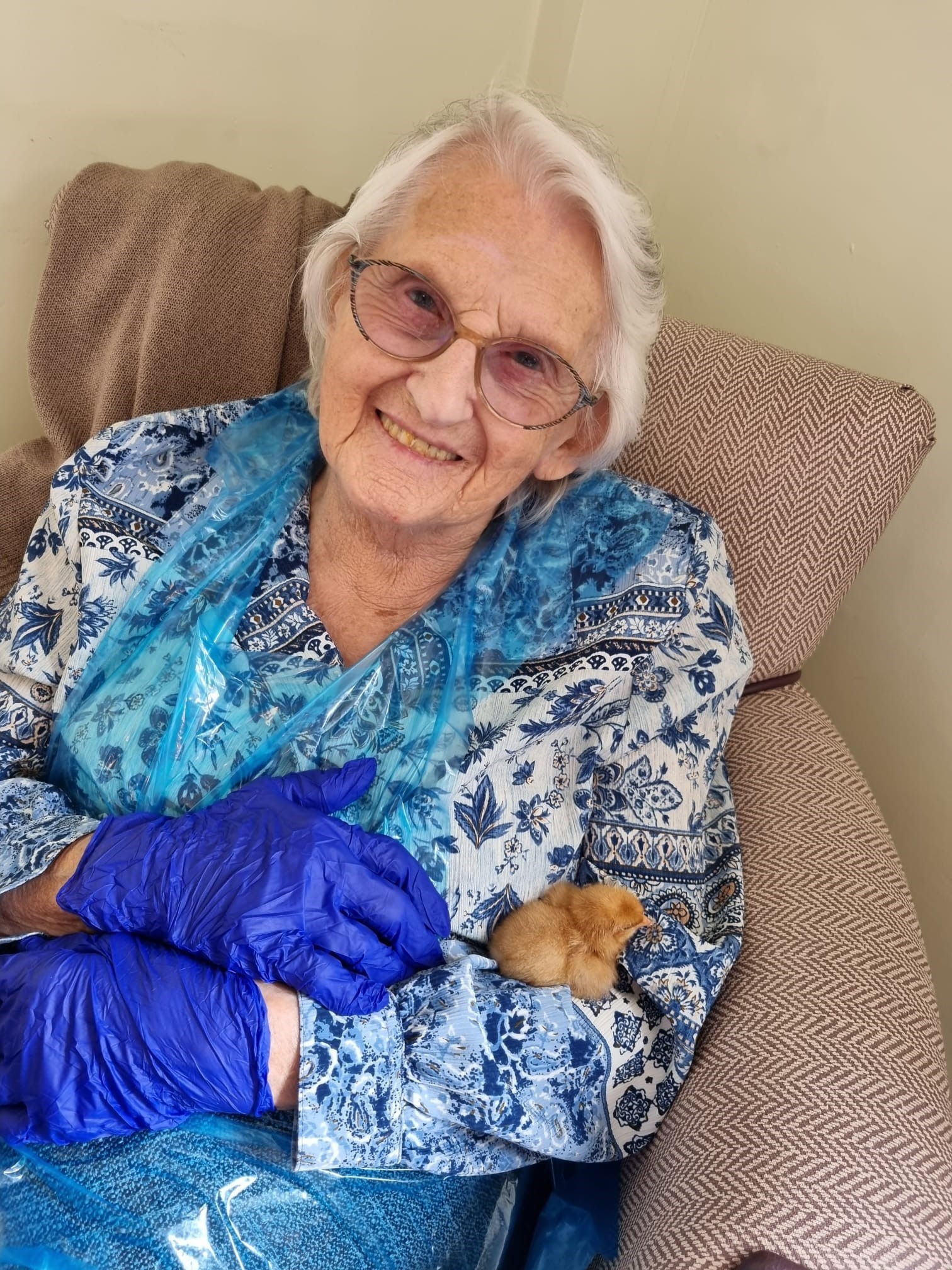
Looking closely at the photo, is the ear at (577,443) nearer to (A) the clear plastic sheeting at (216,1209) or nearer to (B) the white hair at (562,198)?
(B) the white hair at (562,198)

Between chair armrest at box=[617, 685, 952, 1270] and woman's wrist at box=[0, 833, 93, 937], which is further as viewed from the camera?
woman's wrist at box=[0, 833, 93, 937]

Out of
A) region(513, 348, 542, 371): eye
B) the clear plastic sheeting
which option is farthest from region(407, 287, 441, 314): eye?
the clear plastic sheeting

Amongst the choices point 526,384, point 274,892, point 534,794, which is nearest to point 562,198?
point 526,384

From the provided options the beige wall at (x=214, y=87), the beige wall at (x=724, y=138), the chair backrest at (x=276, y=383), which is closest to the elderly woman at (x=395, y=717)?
the chair backrest at (x=276, y=383)

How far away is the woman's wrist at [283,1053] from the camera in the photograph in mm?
1025

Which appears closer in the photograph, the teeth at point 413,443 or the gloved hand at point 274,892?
the gloved hand at point 274,892

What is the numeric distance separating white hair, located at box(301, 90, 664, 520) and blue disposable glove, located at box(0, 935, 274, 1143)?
0.81m

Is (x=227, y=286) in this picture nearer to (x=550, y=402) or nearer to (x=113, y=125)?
(x=113, y=125)

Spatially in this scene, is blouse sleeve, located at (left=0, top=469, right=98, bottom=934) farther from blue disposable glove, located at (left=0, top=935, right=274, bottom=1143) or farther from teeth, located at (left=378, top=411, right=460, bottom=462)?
teeth, located at (left=378, top=411, right=460, bottom=462)

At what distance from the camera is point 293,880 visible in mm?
1063

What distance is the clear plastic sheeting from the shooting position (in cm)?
90

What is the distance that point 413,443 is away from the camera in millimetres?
1221

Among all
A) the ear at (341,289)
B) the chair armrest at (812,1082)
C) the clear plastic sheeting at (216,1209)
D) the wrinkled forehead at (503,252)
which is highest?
the wrinkled forehead at (503,252)

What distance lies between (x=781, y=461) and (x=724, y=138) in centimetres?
86
